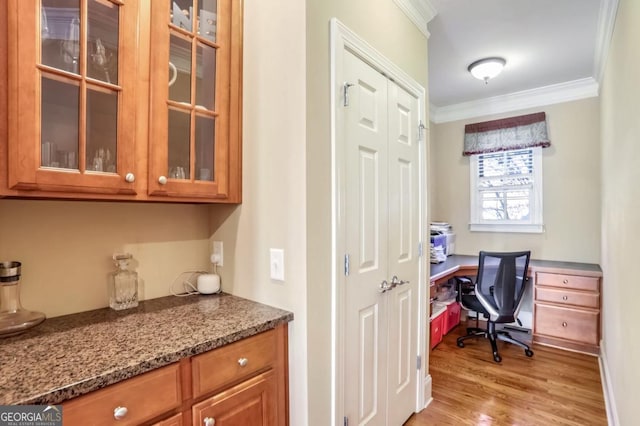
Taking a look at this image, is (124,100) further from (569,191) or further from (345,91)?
(569,191)

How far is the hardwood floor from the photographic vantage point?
2.11 metres

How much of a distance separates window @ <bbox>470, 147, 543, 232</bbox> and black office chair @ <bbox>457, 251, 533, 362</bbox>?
99 centimetres

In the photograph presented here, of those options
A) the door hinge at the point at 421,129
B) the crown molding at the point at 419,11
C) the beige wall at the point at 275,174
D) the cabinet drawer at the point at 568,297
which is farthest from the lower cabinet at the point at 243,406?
the cabinet drawer at the point at 568,297

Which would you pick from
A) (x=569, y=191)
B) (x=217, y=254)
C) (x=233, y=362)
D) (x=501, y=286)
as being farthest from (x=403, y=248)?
(x=569, y=191)

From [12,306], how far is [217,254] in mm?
786

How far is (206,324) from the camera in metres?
1.21

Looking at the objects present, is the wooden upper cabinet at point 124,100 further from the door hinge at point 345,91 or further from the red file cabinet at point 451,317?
the red file cabinet at point 451,317

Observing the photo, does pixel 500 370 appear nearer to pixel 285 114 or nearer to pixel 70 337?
pixel 285 114

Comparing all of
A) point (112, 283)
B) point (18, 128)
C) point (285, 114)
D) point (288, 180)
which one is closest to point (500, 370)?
point (288, 180)

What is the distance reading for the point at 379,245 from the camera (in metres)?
1.72

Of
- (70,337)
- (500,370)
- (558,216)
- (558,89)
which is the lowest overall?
(500,370)

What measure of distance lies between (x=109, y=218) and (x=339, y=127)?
1094 mm

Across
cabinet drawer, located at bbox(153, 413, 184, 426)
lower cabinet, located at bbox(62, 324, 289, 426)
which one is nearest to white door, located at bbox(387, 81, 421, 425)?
lower cabinet, located at bbox(62, 324, 289, 426)

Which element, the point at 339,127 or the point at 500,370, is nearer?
the point at 339,127
